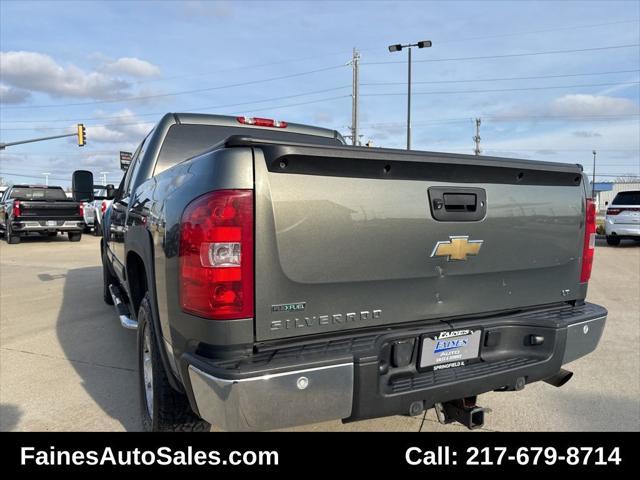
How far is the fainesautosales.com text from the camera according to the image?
2475 millimetres

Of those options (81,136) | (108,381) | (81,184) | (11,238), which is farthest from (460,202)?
(81,136)

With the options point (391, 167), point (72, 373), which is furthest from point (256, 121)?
point (72, 373)

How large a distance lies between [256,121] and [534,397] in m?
3.09

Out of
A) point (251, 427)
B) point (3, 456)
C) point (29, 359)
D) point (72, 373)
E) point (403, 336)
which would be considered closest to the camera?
point (251, 427)

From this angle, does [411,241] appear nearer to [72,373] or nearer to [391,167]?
[391,167]

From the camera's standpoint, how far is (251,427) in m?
1.87

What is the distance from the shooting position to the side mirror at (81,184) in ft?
15.2

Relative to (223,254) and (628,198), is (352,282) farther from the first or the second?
(628,198)

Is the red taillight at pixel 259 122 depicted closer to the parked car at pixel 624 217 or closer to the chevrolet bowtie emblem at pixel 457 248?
the chevrolet bowtie emblem at pixel 457 248

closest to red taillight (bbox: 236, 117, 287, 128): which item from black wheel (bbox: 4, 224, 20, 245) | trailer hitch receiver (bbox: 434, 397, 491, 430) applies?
trailer hitch receiver (bbox: 434, 397, 491, 430)

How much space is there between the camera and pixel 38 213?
50.5 feet

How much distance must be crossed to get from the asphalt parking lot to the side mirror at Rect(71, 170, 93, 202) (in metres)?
1.49

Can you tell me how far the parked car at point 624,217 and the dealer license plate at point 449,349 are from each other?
45.6 ft

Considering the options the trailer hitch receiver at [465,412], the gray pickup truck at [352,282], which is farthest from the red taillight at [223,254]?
Result: the trailer hitch receiver at [465,412]
